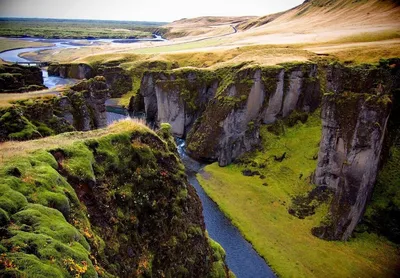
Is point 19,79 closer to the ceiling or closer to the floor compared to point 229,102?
closer to the ceiling

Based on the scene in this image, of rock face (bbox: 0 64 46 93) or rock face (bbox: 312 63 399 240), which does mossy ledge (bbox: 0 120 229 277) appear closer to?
rock face (bbox: 312 63 399 240)

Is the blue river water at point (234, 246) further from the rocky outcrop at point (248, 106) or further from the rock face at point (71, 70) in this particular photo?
the rock face at point (71, 70)

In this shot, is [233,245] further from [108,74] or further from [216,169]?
[108,74]

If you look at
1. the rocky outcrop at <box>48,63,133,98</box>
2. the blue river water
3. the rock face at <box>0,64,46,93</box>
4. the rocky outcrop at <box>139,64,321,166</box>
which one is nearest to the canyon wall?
the rocky outcrop at <box>139,64,321,166</box>

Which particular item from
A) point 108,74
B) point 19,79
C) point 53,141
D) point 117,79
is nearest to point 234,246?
point 53,141

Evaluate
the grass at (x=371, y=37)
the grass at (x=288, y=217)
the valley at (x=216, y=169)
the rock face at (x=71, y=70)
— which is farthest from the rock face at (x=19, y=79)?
the grass at (x=371, y=37)

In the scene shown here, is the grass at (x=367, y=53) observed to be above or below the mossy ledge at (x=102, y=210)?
above

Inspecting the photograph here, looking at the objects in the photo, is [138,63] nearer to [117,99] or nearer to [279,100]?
[117,99]
